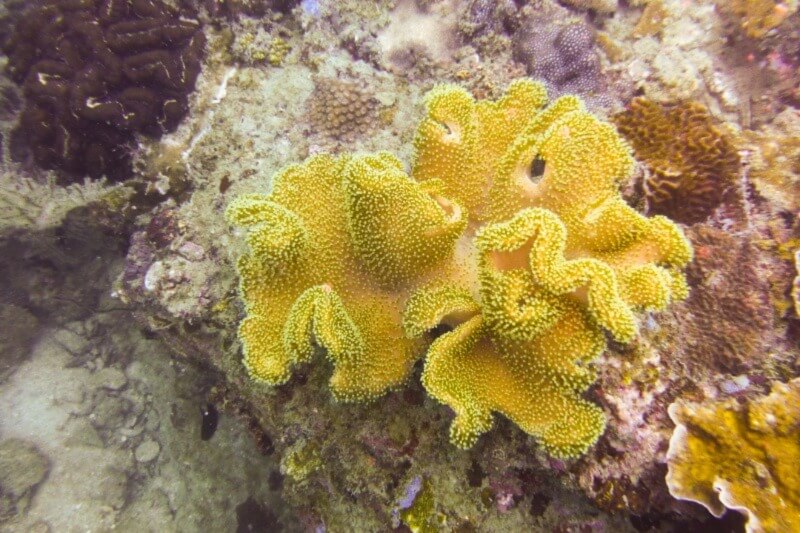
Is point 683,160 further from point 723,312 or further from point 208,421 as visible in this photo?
point 208,421

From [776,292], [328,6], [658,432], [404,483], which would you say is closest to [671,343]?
[658,432]

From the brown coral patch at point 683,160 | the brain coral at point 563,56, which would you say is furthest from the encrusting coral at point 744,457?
the brain coral at point 563,56

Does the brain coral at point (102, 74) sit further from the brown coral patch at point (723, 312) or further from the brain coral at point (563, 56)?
the brown coral patch at point (723, 312)

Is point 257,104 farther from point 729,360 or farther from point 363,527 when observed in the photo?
point 729,360

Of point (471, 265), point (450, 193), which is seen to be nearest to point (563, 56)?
point (450, 193)

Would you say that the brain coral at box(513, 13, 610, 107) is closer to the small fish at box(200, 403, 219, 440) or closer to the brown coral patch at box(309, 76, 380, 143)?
the brown coral patch at box(309, 76, 380, 143)

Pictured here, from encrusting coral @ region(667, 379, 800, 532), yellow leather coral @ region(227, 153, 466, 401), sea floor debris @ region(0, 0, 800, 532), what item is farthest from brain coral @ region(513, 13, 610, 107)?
encrusting coral @ region(667, 379, 800, 532)
